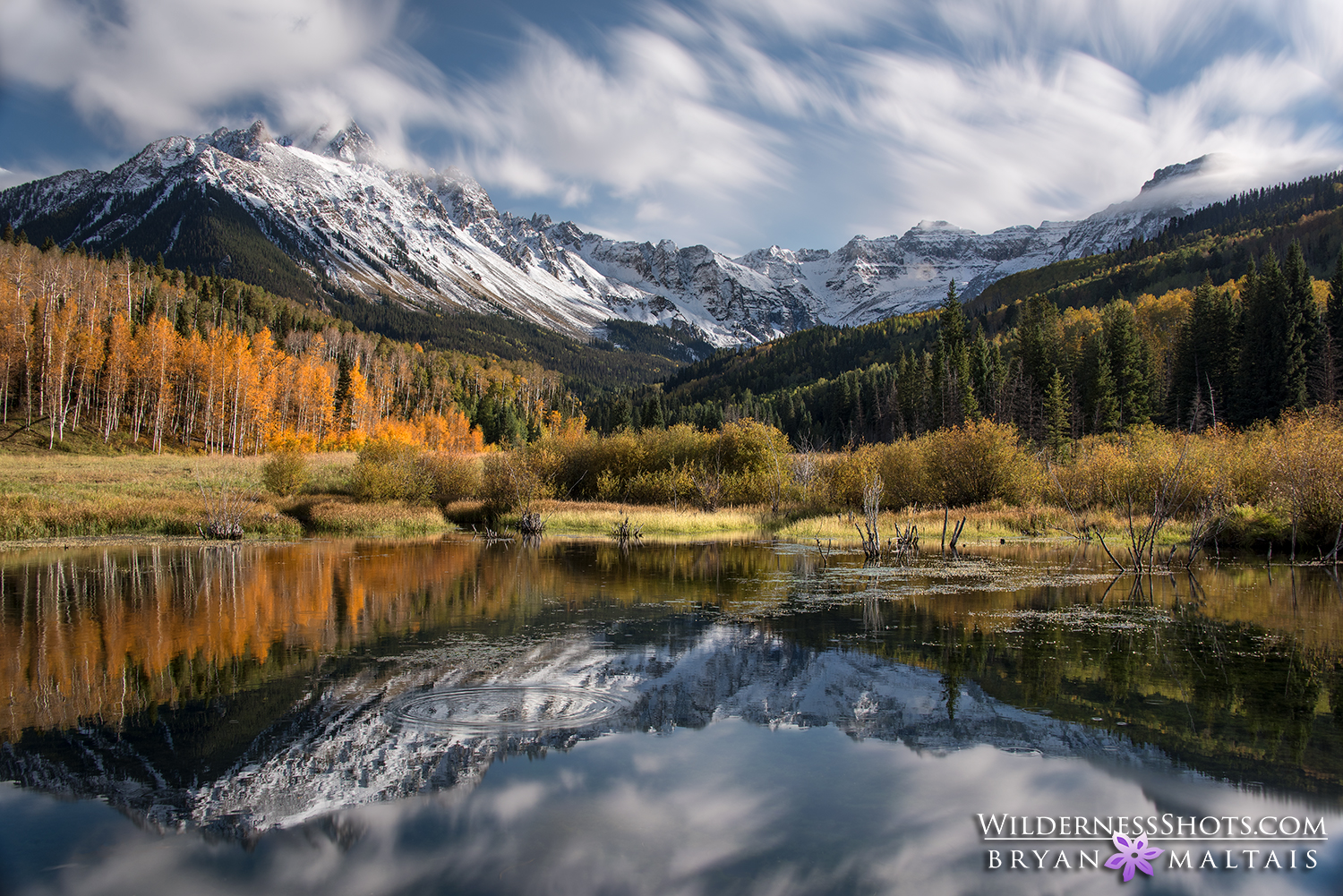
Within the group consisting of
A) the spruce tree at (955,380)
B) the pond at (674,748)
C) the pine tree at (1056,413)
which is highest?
the spruce tree at (955,380)

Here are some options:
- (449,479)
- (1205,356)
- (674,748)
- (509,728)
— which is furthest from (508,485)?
(1205,356)

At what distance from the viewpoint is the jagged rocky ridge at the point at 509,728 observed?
22.4ft

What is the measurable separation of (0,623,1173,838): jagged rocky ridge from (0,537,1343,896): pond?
0.05 metres

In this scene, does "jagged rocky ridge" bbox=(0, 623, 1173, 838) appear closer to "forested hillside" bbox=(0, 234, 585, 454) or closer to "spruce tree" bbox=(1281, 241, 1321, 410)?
"spruce tree" bbox=(1281, 241, 1321, 410)

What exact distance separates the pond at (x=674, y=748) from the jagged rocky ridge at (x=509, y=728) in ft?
0.15

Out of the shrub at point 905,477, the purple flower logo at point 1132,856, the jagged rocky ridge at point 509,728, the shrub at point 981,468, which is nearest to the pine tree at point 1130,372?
the shrub at point 981,468

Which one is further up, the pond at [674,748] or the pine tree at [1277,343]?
the pine tree at [1277,343]

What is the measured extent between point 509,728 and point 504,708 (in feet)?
2.37

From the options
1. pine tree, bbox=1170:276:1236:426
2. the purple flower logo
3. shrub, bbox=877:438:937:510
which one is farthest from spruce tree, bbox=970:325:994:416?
the purple flower logo

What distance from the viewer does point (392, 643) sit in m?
12.9

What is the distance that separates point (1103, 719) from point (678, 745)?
5.08 m

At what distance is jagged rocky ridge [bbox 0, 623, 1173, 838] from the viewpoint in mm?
6824

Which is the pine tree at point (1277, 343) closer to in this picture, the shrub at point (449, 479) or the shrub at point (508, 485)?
the shrub at point (508, 485)

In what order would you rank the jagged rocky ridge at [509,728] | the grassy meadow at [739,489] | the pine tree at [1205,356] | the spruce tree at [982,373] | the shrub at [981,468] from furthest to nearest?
the spruce tree at [982,373] → the pine tree at [1205,356] → the shrub at [981,468] → the grassy meadow at [739,489] → the jagged rocky ridge at [509,728]
